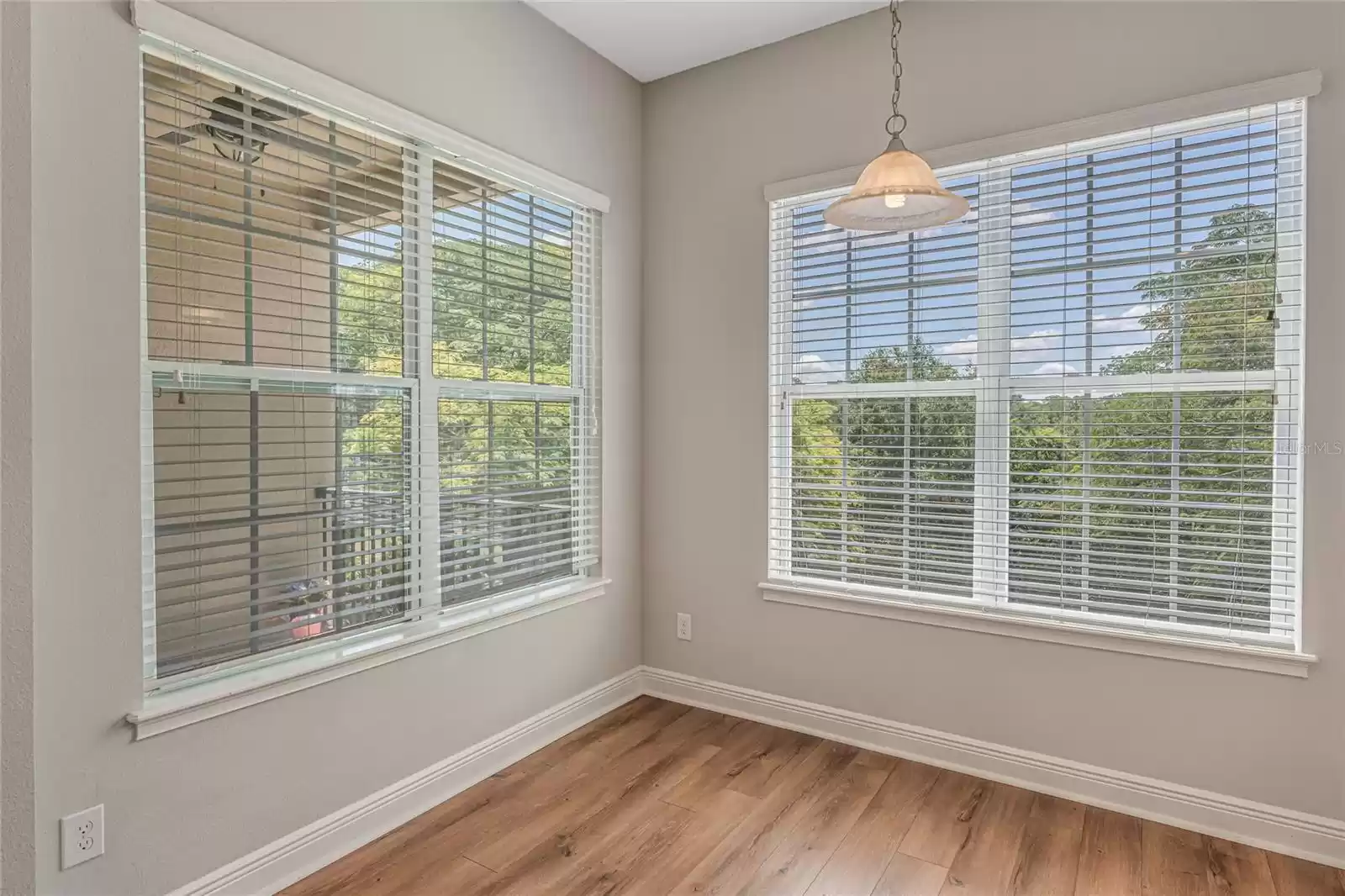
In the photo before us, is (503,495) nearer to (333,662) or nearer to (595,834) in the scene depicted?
(333,662)

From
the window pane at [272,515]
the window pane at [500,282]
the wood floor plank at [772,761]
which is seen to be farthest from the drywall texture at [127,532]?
the wood floor plank at [772,761]

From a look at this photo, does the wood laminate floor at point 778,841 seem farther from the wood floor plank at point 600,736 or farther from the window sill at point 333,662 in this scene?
the window sill at point 333,662

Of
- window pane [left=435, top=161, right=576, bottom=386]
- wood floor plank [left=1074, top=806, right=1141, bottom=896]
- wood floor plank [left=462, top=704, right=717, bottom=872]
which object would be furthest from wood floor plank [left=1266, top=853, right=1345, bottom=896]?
window pane [left=435, top=161, right=576, bottom=386]

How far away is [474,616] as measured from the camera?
2652 mm

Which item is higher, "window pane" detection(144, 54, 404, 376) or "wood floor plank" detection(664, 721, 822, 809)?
"window pane" detection(144, 54, 404, 376)

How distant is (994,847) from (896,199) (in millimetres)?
1914

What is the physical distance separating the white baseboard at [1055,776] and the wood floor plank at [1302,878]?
4cm

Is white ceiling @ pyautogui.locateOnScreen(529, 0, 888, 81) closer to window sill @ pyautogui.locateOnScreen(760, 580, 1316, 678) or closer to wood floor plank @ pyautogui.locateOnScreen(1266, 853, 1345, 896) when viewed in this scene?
window sill @ pyautogui.locateOnScreen(760, 580, 1316, 678)

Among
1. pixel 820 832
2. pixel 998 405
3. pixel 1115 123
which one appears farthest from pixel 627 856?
pixel 1115 123

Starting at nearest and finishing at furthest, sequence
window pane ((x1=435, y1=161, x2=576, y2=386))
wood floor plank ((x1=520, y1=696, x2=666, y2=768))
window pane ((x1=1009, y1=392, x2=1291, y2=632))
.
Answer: window pane ((x1=1009, y1=392, x2=1291, y2=632)) → window pane ((x1=435, y1=161, x2=576, y2=386)) → wood floor plank ((x1=520, y1=696, x2=666, y2=768))

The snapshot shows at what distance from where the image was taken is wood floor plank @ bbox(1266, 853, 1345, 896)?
206cm

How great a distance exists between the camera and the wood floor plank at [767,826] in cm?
210

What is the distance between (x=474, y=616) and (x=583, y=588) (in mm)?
610

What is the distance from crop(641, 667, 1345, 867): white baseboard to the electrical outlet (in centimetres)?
220
